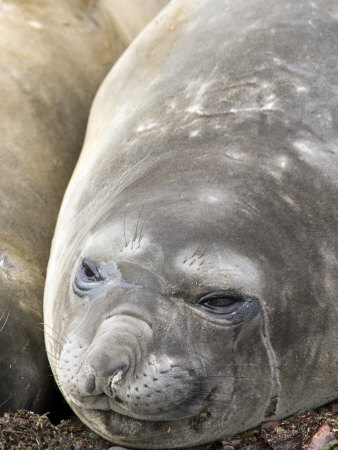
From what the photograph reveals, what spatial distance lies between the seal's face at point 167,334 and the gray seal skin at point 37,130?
0.74m

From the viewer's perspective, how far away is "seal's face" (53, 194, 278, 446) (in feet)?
10.7

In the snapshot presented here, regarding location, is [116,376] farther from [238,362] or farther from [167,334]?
[238,362]

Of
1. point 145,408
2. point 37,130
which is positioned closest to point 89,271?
point 145,408

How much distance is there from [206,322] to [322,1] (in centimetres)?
203

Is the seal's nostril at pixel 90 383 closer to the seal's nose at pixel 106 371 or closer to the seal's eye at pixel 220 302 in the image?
the seal's nose at pixel 106 371

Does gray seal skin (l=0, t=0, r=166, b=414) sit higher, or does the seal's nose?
the seal's nose

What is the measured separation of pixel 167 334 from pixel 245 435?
25.8 inches

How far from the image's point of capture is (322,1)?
450cm

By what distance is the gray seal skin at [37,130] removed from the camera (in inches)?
167

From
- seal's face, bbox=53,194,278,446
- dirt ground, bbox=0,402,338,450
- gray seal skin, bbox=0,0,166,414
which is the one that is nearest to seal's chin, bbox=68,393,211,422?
seal's face, bbox=53,194,278,446

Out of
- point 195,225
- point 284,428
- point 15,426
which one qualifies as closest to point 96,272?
point 195,225

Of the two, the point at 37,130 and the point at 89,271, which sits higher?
the point at 89,271

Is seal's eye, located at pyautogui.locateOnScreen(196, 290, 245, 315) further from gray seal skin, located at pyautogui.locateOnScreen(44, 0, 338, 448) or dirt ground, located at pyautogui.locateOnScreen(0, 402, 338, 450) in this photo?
dirt ground, located at pyautogui.locateOnScreen(0, 402, 338, 450)

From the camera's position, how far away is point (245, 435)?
A: 11.9ft
